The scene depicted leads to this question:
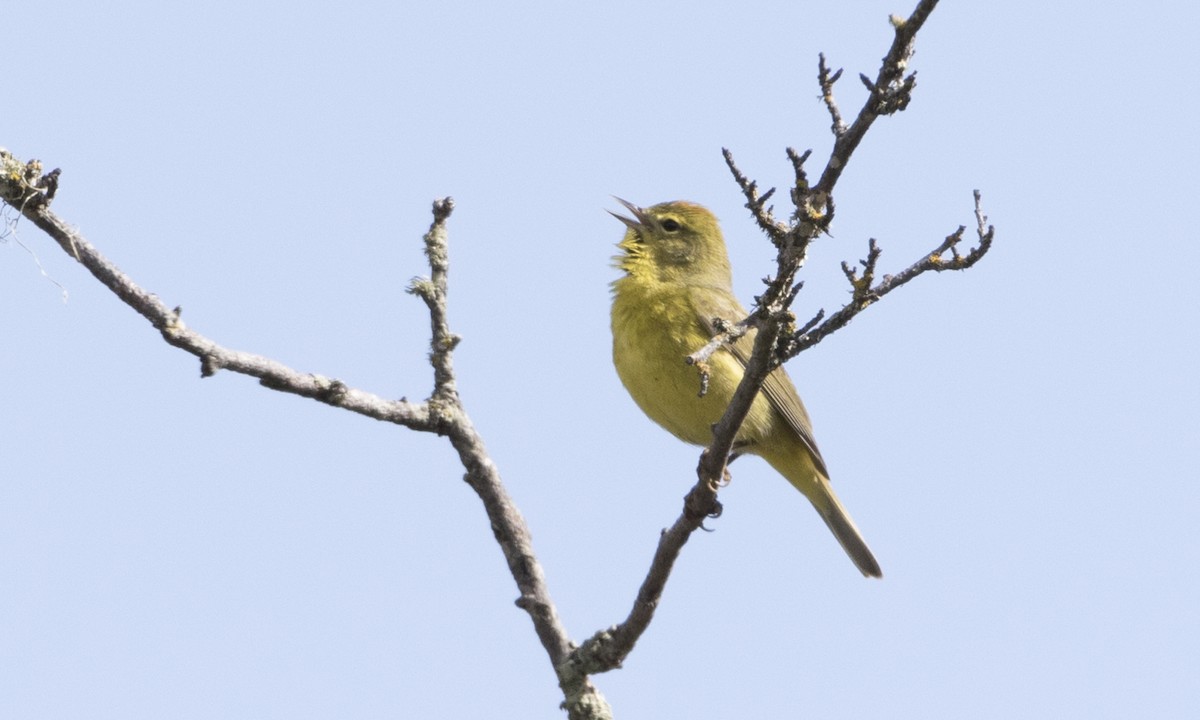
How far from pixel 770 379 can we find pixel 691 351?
833mm

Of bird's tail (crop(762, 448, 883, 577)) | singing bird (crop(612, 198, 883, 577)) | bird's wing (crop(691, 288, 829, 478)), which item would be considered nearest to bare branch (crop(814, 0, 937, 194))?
singing bird (crop(612, 198, 883, 577))

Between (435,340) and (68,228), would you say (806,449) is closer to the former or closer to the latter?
(435,340)

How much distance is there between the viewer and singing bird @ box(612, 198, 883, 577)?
7355 mm

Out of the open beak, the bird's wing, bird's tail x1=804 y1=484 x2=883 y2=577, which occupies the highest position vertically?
the open beak

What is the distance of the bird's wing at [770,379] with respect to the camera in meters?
7.51

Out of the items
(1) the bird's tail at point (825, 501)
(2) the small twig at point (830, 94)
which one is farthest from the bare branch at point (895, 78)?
(1) the bird's tail at point (825, 501)

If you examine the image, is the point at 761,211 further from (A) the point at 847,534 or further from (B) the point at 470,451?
(A) the point at 847,534

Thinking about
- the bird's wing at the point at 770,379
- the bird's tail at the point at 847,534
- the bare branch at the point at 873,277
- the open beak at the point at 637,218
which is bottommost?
the bare branch at the point at 873,277

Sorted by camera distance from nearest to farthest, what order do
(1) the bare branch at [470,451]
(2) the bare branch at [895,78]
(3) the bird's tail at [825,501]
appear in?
(2) the bare branch at [895,78]
(1) the bare branch at [470,451]
(3) the bird's tail at [825,501]

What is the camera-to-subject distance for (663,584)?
4652 millimetres

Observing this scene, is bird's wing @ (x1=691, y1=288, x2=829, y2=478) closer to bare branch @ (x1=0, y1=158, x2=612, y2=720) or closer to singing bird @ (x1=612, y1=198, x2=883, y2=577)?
singing bird @ (x1=612, y1=198, x2=883, y2=577)

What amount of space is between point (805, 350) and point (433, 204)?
1.62m

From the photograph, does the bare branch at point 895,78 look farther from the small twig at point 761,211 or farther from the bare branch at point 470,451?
the bare branch at point 470,451

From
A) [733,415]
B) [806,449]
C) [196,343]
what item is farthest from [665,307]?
[196,343]
